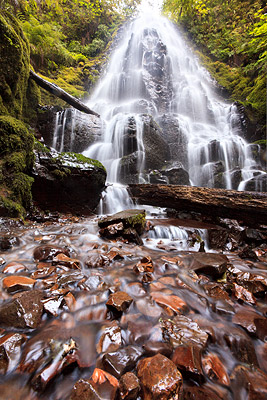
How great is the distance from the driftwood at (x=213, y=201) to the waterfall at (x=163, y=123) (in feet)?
4.83

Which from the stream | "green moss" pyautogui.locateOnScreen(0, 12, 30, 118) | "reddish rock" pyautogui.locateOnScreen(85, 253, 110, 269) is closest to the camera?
the stream

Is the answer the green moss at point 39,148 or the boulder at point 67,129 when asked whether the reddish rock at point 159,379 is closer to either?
the green moss at point 39,148

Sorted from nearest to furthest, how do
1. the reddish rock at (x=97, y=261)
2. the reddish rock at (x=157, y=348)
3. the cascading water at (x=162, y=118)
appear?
the reddish rock at (x=157, y=348)
the reddish rock at (x=97, y=261)
the cascading water at (x=162, y=118)

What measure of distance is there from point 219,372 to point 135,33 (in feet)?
95.1

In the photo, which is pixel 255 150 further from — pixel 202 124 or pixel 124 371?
pixel 124 371

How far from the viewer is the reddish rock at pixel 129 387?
0.90 metres

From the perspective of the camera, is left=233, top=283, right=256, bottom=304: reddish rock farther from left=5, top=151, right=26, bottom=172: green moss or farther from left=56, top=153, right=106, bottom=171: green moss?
left=56, top=153, right=106, bottom=171: green moss

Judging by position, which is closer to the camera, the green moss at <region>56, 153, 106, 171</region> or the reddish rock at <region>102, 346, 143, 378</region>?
the reddish rock at <region>102, 346, 143, 378</region>

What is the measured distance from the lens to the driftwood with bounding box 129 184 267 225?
3.93 meters

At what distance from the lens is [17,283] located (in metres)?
1.70

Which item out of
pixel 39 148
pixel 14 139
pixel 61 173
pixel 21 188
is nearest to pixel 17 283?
pixel 21 188

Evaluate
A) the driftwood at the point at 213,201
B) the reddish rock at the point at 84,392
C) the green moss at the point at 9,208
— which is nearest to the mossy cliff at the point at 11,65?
the green moss at the point at 9,208

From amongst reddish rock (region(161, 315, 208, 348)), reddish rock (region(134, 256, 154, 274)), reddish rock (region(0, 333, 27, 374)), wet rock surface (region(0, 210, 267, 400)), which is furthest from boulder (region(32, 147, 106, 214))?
reddish rock (region(161, 315, 208, 348))

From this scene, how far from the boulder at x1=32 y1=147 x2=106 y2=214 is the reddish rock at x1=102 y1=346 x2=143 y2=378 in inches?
167
